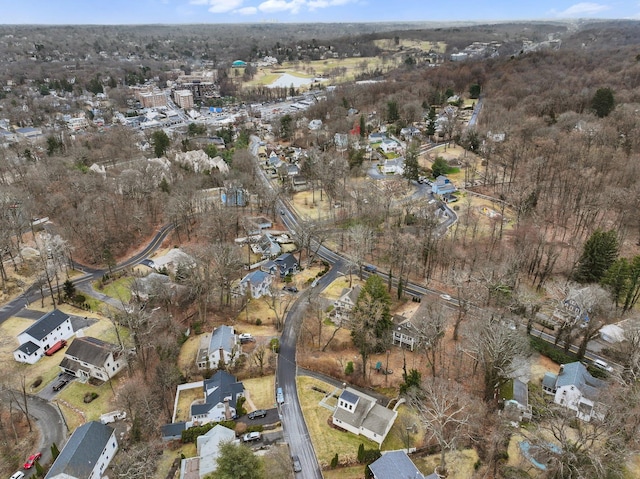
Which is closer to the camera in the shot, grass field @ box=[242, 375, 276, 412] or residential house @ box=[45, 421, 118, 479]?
residential house @ box=[45, 421, 118, 479]

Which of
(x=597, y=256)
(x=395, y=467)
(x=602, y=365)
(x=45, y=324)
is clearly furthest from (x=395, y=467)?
(x=45, y=324)

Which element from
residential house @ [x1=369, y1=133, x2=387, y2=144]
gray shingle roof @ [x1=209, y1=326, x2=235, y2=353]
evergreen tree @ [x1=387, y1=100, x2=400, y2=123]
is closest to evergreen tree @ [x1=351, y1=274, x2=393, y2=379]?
gray shingle roof @ [x1=209, y1=326, x2=235, y2=353]

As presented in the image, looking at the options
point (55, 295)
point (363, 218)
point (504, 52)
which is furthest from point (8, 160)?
point (504, 52)

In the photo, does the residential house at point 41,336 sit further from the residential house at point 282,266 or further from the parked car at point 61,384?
the residential house at point 282,266

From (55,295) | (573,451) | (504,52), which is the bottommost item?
(55,295)

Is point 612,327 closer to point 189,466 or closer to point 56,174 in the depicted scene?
point 189,466

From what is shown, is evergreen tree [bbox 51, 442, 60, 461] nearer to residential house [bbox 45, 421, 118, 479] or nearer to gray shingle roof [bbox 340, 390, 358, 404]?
residential house [bbox 45, 421, 118, 479]
